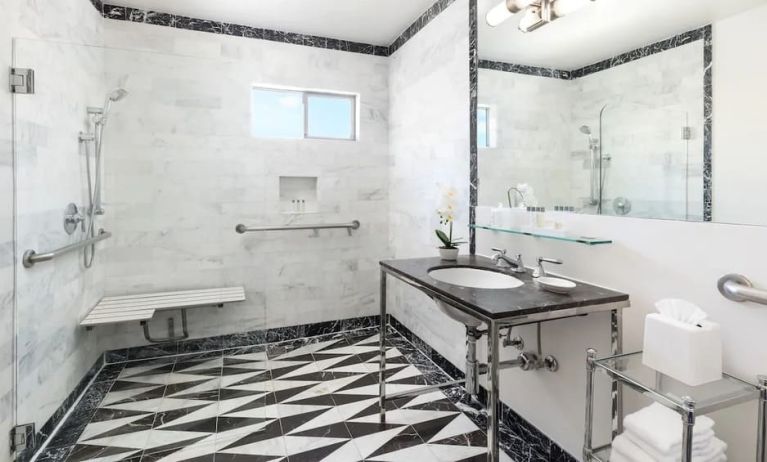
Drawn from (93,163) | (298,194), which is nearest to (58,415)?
(93,163)

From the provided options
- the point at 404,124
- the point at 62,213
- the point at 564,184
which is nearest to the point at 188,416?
the point at 62,213

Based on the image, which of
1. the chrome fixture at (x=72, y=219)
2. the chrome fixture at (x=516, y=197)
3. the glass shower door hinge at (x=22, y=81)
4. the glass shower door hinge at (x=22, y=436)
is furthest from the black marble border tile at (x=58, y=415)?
the chrome fixture at (x=516, y=197)

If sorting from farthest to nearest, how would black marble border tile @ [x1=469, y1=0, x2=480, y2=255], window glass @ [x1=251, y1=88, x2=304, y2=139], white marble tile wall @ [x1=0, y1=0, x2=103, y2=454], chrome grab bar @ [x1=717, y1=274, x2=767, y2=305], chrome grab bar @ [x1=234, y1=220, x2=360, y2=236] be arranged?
window glass @ [x1=251, y1=88, x2=304, y2=139]
chrome grab bar @ [x1=234, y1=220, x2=360, y2=236]
black marble border tile @ [x1=469, y1=0, x2=480, y2=255]
white marble tile wall @ [x1=0, y1=0, x2=103, y2=454]
chrome grab bar @ [x1=717, y1=274, x2=767, y2=305]

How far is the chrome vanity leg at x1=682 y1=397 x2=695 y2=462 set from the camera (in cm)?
97

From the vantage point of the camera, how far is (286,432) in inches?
83.4

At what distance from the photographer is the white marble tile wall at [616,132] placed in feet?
4.21

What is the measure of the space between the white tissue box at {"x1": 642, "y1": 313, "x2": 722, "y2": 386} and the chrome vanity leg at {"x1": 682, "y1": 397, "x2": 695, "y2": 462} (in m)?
0.16

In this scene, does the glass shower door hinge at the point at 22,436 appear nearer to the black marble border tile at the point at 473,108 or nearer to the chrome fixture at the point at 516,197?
the black marble border tile at the point at 473,108

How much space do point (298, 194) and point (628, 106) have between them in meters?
2.55

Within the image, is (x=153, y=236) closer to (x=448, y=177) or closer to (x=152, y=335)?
(x=152, y=335)

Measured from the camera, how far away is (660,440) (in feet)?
3.75

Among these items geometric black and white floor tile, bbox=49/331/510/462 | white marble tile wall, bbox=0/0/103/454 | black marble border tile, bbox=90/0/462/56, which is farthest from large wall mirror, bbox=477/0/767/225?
white marble tile wall, bbox=0/0/103/454

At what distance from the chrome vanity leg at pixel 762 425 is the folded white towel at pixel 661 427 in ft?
0.34

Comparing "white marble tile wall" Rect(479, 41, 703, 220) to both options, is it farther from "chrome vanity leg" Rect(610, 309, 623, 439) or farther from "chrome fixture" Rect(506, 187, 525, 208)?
"chrome vanity leg" Rect(610, 309, 623, 439)
